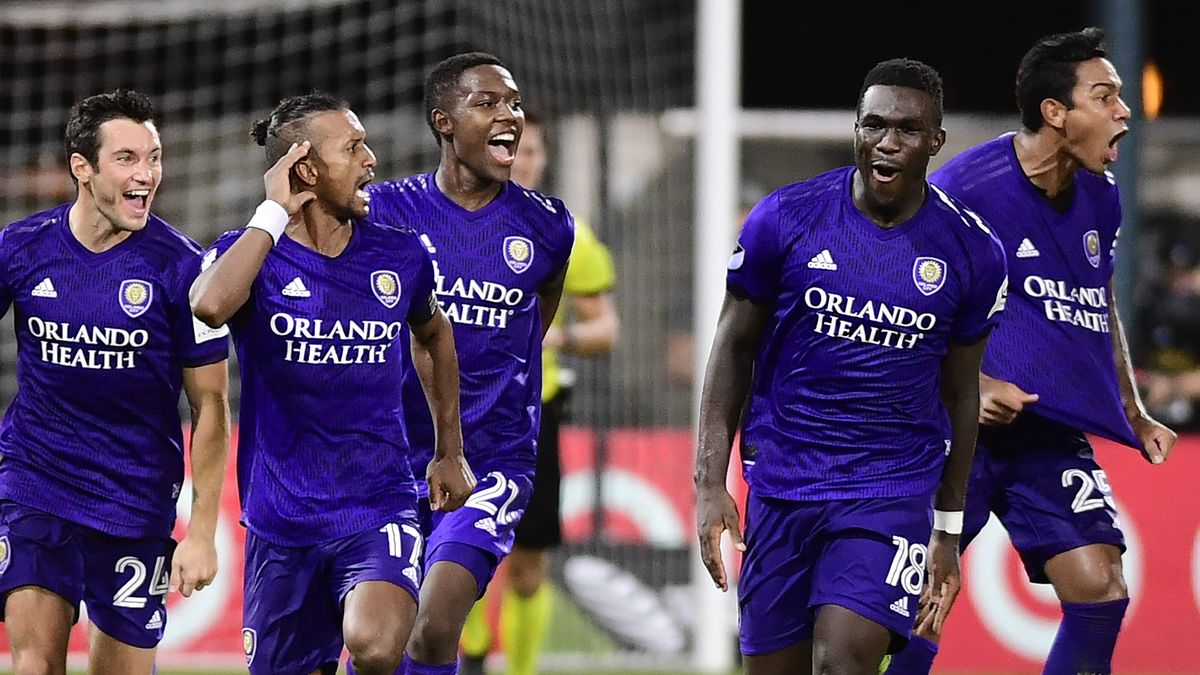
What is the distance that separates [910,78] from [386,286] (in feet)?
5.34

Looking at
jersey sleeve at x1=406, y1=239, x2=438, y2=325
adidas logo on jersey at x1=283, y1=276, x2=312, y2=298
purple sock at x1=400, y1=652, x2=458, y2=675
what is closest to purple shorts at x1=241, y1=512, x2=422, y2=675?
purple sock at x1=400, y1=652, x2=458, y2=675

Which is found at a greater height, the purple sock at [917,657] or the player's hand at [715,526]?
the player's hand at [715,526]

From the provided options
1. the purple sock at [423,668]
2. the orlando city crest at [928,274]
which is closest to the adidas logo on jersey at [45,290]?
the purple sock at [423,668]

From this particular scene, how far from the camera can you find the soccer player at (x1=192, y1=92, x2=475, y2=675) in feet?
18.3

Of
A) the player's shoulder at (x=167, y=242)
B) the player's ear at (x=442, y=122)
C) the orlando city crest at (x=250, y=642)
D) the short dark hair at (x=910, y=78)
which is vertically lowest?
the orlando city crest at (x=250, y=642)

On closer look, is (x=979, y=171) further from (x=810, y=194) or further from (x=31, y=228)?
(x=31, y=228)

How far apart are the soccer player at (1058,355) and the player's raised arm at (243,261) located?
2250mm

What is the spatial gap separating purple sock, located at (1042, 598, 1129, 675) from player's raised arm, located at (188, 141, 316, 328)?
287 cm

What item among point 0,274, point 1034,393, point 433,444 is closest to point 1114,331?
point 1034,393

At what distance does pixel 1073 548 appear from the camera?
6.38 metres

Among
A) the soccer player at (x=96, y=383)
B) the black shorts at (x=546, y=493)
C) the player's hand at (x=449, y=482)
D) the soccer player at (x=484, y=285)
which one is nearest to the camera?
the player's hand at (x=449, y=482)

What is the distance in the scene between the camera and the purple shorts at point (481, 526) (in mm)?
6207

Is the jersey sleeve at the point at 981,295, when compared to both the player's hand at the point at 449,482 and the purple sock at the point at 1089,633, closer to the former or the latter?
the purple sock at the point at 1089,633

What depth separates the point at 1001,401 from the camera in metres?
6.25
